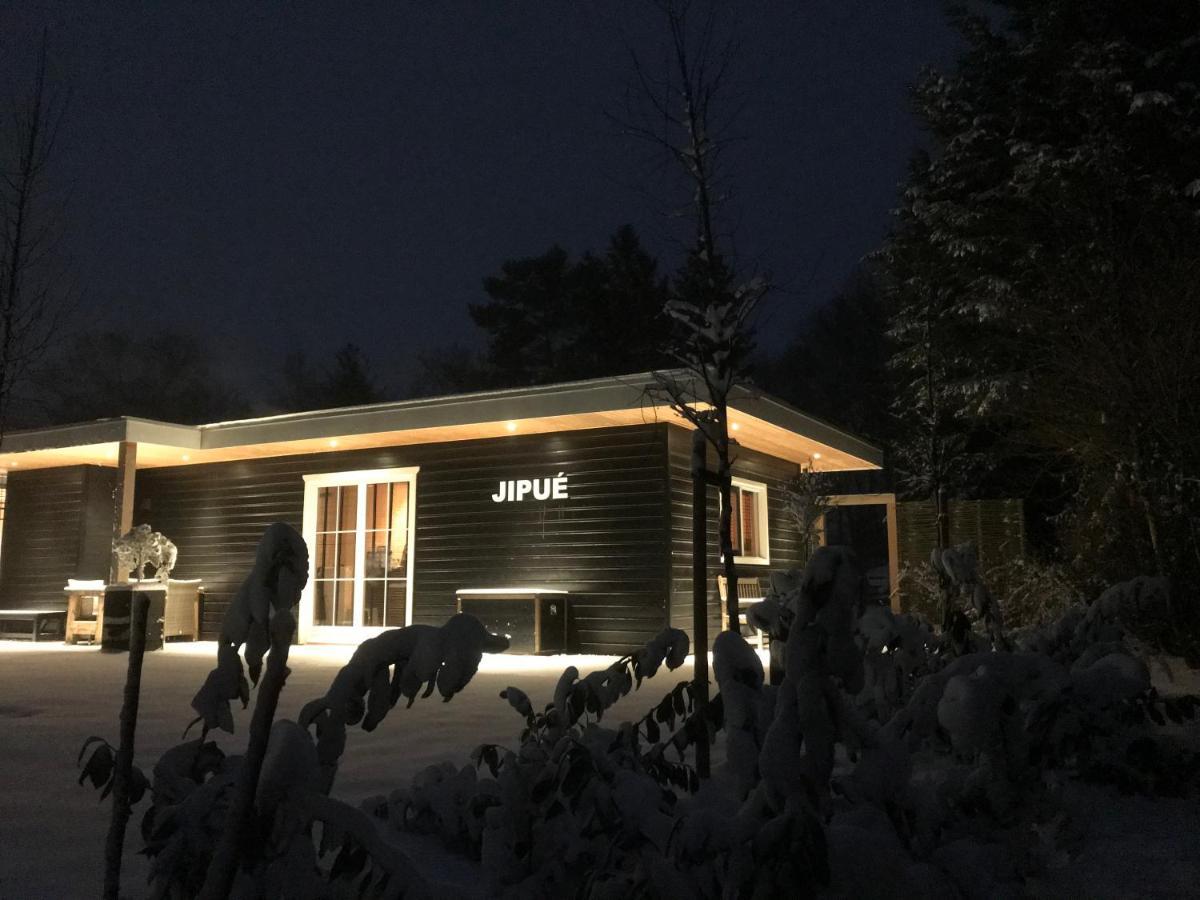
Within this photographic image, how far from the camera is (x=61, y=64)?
20.8 ft

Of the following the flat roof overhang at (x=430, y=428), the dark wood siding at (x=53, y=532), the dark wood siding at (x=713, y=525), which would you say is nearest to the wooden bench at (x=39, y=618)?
the dark wood siding at (x=53, y=532)

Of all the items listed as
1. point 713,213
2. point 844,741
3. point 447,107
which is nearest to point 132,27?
point 713,213

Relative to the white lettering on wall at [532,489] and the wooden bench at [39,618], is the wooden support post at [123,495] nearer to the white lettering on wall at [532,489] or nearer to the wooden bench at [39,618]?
the wooden bench at [39,618]

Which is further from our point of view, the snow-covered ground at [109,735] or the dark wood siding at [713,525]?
the dark wood siding at [713,525]

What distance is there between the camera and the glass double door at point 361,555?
416 inches

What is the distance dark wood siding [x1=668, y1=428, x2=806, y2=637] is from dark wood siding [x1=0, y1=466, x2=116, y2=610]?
8.74 meters

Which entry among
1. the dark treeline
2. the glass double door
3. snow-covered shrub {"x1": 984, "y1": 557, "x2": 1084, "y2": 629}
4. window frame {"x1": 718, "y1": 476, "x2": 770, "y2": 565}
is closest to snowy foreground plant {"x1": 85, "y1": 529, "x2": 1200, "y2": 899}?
the dark treeline

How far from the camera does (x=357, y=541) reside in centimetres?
1077

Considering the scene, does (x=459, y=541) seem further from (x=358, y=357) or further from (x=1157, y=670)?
(x=358, y=357)

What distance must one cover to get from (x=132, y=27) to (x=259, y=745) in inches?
597

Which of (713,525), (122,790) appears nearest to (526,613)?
(713,525)

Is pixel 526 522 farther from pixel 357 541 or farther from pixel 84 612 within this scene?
pixel 84 612

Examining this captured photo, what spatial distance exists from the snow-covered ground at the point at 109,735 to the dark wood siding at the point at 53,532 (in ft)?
14.4

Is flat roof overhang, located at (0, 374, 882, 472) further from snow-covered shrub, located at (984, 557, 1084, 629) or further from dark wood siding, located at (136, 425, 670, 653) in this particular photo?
snow-covered shrub, located at (984, 557, 1084, 629)
